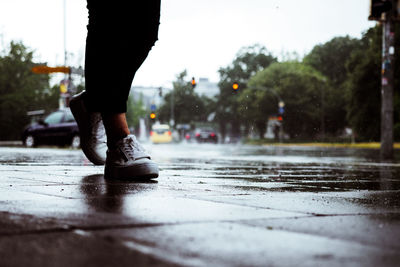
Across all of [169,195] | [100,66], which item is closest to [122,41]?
[100,66]

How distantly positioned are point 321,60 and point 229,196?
3110 inches

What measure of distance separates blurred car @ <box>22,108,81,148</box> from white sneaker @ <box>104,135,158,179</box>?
18336mm

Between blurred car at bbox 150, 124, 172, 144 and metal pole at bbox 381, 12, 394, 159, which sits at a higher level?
metal pole at bbox 381, 12, 394, 159

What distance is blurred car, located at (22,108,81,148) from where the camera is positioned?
72.2 feet

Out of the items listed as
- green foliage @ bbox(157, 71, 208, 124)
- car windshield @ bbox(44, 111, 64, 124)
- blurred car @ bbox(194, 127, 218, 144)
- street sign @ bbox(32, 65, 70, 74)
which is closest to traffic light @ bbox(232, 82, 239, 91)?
car windshield @ bbox(44, 111, 64, 124)

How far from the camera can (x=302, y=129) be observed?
67062 mm

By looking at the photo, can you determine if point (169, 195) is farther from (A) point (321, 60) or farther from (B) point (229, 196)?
(A) point (321, 60)

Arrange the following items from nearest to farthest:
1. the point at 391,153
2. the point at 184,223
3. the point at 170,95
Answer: the point at 184,223 → the point at 391,153 → the point at 170,95

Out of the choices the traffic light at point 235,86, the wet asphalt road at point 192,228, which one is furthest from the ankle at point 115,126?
the traffic light at point 235,86

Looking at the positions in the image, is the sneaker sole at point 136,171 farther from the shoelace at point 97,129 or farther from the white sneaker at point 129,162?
the shoelace at point 97,129

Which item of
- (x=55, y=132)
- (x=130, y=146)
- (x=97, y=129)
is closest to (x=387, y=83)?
(x=55, y=132)

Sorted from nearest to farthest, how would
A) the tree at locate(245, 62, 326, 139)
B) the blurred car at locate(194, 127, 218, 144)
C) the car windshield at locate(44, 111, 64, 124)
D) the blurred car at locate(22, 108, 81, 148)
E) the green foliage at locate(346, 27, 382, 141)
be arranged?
the blurred car at locate(22, 108, 81, 148)
the car windshield at locate(44, 111, 64, 124)
the green foliage at locate(346, 27, 382, 141)
the blurred car at locate(194, 127, 218, 144)
the tree at locate(245, 62, 326, 139)

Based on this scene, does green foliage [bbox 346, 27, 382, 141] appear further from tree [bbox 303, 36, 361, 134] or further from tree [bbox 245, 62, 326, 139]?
tree [bbox 303, 36, 361, 134]

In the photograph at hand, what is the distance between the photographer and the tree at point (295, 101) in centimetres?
6016
